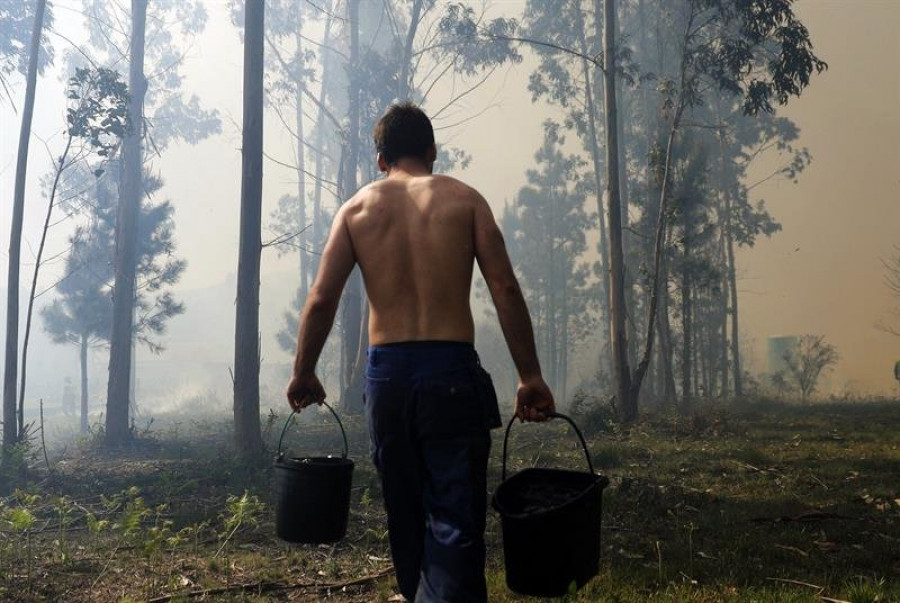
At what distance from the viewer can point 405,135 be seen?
→ 3.22m

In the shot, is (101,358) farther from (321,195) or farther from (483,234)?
(483,234)

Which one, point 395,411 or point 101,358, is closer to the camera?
point 395,411

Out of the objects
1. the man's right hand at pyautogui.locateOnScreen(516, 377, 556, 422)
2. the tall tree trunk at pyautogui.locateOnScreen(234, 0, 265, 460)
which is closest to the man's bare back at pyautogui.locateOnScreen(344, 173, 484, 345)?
the man's right hand at pyautogui.locateOnScreen(516, 377, 556, 422)

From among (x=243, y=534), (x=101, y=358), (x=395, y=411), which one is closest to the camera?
(x=395, y=411)

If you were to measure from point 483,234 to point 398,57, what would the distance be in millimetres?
27189

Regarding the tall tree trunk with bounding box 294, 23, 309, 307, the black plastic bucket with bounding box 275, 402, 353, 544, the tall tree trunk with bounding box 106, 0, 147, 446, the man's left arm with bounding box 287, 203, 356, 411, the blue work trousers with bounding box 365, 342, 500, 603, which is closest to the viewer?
the blue work trousers with bounding box 365, 342, 500, 603

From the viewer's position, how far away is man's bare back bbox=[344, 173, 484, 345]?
293 cm

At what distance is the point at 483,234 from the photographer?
2.99m

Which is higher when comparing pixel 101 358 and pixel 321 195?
pixel 321 195

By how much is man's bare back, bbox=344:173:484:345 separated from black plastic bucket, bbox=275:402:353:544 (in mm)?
841

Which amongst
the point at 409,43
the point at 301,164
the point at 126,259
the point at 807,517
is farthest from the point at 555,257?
the point at 807,517

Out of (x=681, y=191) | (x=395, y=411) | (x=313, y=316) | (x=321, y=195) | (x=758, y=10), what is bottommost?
(x=395, y=411)

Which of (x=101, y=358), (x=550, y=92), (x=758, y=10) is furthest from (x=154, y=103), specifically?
(x=101, y=358)

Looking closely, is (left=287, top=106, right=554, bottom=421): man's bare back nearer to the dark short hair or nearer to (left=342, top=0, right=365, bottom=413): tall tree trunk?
the dark short hair
